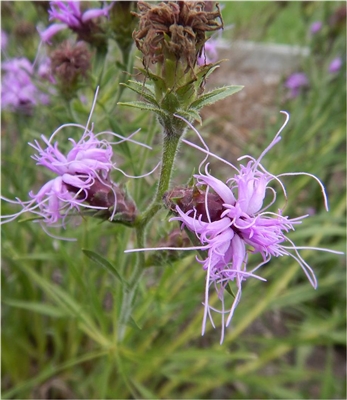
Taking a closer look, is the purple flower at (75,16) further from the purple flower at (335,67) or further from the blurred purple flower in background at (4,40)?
the purple flower at (335,67)

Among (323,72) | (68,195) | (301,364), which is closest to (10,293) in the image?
(68,195)

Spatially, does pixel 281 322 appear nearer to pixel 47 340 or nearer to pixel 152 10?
pixel 47 340

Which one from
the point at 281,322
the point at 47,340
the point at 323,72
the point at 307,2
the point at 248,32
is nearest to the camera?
the point at 47,340

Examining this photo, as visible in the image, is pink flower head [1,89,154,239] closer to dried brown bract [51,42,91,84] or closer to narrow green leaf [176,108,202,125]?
narrow green leaf [176,108,202,125]

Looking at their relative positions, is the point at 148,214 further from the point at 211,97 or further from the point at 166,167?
the point at 211,97

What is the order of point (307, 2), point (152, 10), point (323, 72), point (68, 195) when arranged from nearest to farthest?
1. point (152, 10)
2. point (68, 195)
3. point (323, 72)
4. point (307, 2)

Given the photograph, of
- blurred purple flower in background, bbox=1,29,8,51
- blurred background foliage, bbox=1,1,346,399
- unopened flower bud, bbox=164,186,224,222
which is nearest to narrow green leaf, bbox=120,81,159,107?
unopened flower bud, bbox=164,186,224,222
